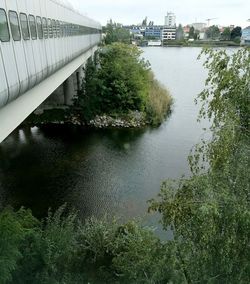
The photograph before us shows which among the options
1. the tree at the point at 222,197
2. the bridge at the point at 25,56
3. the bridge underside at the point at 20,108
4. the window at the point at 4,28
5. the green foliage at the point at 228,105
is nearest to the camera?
the tree at the point at 222,197

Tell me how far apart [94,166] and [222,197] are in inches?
694

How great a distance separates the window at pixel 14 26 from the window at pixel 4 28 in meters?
0.35

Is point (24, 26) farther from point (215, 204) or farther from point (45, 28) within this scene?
point (215, 204)

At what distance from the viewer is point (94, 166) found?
22.8m

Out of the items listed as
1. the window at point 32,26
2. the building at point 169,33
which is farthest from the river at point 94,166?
the building at point 169,33

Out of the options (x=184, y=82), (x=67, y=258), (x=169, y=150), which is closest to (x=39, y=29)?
(x=67, y=258)

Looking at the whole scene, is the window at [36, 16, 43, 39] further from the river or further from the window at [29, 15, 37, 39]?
the river

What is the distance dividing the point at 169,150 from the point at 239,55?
1959cm

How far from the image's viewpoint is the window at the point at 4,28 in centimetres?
791

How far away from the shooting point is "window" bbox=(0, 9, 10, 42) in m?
7.91

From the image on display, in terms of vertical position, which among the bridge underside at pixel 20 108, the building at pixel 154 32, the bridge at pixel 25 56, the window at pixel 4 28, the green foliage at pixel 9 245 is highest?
the window at pixel 4 28

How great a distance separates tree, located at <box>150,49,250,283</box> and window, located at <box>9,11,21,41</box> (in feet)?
15.9

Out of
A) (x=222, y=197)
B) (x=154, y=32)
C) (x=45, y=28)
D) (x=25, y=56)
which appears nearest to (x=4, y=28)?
(x=25, y=56)

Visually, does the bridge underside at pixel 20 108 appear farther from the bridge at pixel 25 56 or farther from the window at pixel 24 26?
the window at pixel 24 26
